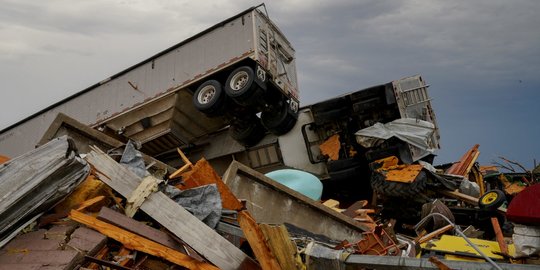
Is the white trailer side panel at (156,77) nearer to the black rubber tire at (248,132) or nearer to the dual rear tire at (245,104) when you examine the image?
the dual rear tire at (245,104)

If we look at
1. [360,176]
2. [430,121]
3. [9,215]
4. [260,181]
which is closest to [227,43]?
[360,176]

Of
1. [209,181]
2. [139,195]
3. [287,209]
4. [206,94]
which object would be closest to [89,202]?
[139,195]

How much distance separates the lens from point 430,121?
9.33m

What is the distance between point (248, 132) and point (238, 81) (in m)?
1.91

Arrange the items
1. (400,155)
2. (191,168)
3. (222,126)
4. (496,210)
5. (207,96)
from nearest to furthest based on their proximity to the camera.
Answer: (191,168) < (496,210) < (400,155) < (207,96) < (222,126)

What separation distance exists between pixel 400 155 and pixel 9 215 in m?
6.99

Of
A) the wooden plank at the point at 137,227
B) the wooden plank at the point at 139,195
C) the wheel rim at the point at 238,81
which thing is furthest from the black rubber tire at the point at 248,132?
the wooden plank at the point at 137,227

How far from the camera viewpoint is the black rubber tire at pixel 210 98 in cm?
971

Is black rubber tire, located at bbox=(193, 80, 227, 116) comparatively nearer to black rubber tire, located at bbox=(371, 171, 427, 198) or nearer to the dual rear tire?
the dual rear tire

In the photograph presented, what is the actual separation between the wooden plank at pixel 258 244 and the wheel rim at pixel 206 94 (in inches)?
275

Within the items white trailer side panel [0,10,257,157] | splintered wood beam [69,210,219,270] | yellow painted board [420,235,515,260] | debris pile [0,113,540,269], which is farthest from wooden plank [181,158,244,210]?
white trailer side panel [0,10,257,157]

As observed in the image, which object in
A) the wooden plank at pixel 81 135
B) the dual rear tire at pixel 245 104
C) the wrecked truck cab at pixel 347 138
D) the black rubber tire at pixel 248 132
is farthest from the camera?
the black rubber tire at pixel 248 132

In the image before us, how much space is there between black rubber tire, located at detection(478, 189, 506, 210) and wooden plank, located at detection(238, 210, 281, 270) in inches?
197

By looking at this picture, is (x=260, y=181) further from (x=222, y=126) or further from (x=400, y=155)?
(x=222, y=126)
